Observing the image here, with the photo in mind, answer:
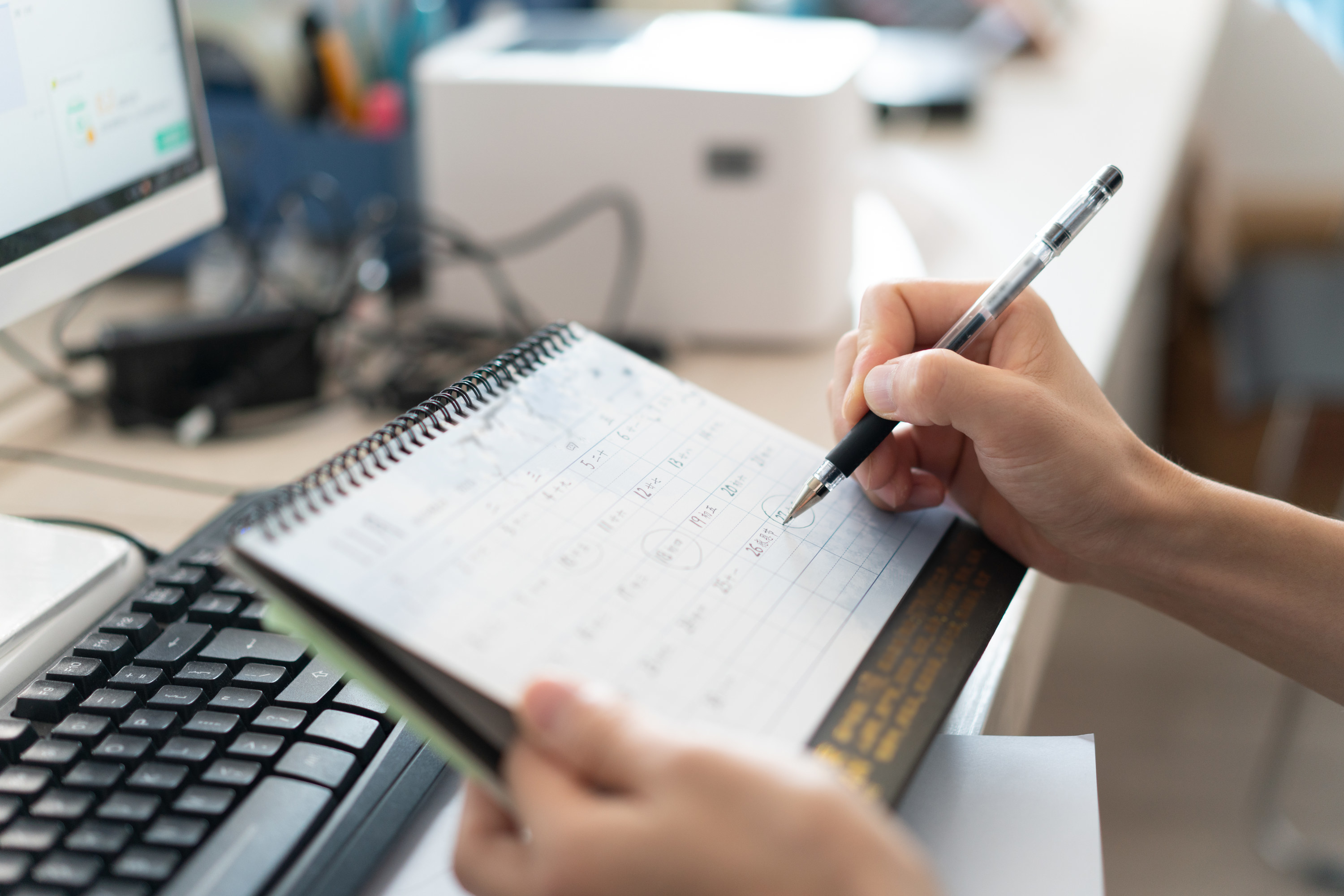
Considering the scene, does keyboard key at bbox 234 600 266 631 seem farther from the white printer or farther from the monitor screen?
the white printer

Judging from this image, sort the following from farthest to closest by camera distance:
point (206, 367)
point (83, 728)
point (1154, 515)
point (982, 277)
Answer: point (982, 277), point (206, 367), point (1154, 515), point (83, 728)

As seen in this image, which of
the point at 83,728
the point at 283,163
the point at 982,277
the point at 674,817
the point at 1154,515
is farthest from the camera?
the point at 283,163

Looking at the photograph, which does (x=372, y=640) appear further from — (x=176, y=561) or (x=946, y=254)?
(x=946, y=254)

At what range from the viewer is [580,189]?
0.86 meters

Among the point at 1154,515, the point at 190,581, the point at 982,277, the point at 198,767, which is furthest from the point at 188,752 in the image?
the point at 982,277

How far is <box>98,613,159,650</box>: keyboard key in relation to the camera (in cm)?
46

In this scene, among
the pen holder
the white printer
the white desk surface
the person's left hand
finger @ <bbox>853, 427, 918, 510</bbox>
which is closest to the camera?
the person's left hand

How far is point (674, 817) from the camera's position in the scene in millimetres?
304

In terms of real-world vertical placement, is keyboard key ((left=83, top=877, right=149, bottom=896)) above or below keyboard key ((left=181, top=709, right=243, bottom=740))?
below

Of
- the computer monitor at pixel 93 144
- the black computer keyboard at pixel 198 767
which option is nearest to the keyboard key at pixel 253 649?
the black computer keyboard at pixel 198 767

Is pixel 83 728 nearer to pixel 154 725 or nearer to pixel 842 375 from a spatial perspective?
pixel 154 725

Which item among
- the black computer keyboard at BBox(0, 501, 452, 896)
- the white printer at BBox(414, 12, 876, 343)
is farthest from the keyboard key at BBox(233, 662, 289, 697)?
the white printer at BBox(414, 12, 876, 343)

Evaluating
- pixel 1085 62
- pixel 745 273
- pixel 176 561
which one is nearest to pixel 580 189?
pixel 745 273

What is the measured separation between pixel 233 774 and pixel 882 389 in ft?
1.03
